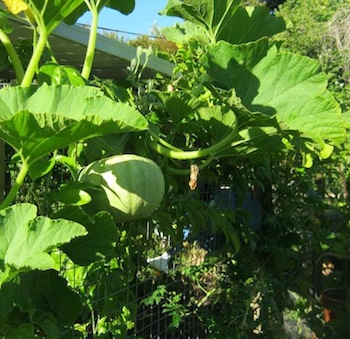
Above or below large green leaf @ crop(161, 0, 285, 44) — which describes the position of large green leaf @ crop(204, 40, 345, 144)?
below

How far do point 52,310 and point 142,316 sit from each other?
1.11 metres

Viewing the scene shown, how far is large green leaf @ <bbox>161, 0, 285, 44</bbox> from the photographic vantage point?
1531 mm

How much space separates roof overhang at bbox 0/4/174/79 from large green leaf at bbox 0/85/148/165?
2.25 feet

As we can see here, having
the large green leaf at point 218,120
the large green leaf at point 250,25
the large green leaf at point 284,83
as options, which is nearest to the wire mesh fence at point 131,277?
the large green leaf at point 218,120

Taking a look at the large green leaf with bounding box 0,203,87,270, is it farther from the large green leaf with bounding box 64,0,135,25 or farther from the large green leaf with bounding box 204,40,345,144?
the large green leaf with bounding box 64,0,135,25

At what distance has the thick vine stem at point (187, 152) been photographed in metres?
1.33

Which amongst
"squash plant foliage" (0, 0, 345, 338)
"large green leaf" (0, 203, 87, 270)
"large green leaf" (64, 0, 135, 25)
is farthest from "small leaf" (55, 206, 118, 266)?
"large green leaf" (64, 0, 135, 25)

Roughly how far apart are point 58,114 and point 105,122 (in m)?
0.08

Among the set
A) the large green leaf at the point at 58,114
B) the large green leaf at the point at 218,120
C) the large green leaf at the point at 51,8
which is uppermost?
the large green leaf at the point at 51,8

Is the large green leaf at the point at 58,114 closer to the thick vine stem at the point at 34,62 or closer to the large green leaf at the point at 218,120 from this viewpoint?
the thick vine stem at the point at 34,62

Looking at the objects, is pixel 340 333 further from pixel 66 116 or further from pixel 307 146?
pixel 66 116

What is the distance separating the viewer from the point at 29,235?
93cm

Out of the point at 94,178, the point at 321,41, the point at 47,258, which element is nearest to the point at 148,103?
the point at 94,178

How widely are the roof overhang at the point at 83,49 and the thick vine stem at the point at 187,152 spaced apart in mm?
478
